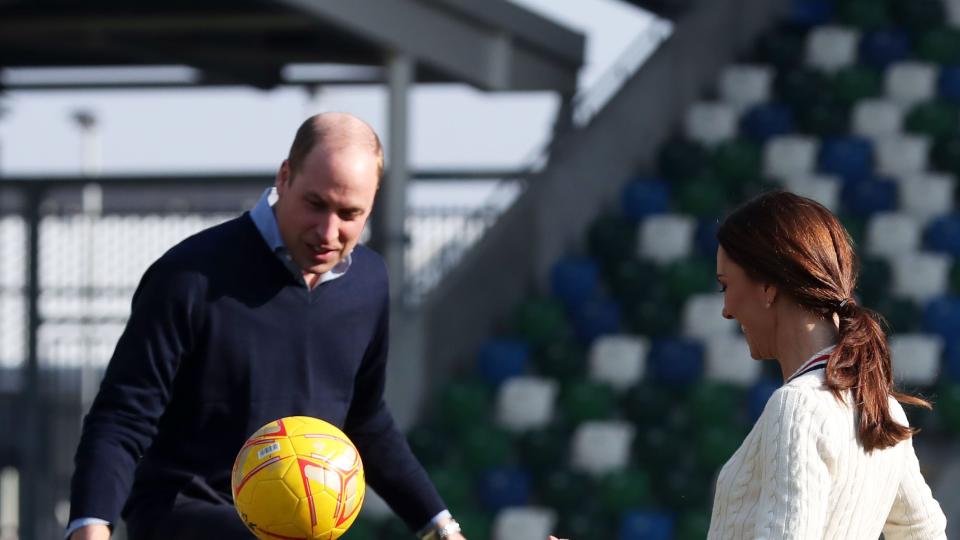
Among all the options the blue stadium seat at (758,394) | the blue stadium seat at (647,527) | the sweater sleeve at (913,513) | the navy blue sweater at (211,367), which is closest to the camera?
the sweater sleeve at (913,513)

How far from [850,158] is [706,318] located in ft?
7.43

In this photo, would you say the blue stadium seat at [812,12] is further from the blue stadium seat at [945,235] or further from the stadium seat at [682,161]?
the blue stadium seat at [945,235]

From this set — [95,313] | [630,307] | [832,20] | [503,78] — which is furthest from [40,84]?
[832,20]

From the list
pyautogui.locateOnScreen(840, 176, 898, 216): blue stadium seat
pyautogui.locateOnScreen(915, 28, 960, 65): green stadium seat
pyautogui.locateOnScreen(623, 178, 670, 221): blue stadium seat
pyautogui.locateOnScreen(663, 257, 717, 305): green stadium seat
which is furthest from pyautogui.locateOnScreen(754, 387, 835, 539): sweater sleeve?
pyautogui.locateOnScreen(915, 28, 960, 65): green stadium seat

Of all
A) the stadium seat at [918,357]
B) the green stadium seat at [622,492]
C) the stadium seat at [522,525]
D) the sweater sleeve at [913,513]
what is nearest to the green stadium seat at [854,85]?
the stadium seat at [918,357]

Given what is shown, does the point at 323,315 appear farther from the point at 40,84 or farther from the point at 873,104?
the point at 40,84

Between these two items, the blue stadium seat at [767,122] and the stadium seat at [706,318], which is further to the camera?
the blue stadium seat at [767,122]

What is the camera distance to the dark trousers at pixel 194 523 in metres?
4.52

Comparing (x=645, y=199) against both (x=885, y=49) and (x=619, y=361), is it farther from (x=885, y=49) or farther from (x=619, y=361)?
(x=885, y=49)

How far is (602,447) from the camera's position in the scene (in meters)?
12.4

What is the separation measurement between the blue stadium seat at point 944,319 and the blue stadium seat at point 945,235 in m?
0.67

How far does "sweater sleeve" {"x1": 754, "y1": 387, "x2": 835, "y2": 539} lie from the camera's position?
3500 mm

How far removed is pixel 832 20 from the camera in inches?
658

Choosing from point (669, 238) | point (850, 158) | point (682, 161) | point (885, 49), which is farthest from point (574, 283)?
point (885, 49)
